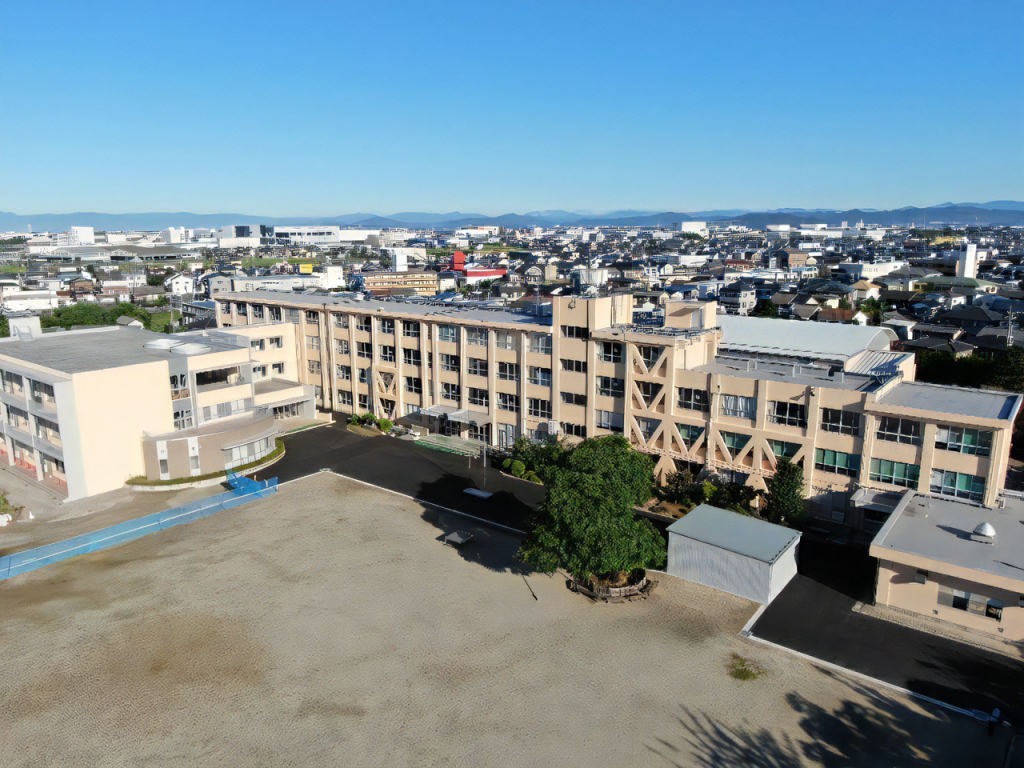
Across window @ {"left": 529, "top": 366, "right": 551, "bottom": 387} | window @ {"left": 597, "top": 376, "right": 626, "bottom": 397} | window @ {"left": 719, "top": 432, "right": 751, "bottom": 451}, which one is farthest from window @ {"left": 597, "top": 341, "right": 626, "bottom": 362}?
window @ {"left": 719, "top": 432, "right": 751, "bottom": 451}

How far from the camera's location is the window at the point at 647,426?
36875 mm

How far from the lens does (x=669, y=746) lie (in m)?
18.2

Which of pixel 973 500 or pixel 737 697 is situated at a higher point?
pixel 973 500

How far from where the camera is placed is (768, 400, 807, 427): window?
31.9 meters

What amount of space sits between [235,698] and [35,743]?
4.93m

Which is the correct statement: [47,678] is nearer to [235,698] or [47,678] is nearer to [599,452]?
[235,698]

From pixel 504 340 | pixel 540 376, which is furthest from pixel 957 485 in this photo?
pixel 504 340

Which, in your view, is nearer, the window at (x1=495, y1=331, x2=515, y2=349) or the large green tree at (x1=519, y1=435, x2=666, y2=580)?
the large green tree at (x1=519, y1=435, x2=666, y2=580)

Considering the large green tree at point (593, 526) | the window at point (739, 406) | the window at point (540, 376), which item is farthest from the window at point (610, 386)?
the large green tree at point (593, 526)

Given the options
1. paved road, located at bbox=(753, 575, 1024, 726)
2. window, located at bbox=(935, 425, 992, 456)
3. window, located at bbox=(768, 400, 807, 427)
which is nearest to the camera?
paved road, located at bbox=(753, 575, 1024, 726)

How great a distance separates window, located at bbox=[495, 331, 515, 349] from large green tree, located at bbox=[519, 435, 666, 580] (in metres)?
16.5

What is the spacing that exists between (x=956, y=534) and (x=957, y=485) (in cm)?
400

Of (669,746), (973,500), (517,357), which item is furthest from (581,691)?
(517,357)

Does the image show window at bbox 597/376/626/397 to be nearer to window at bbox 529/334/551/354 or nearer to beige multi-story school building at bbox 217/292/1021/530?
beige multi-story school building at bbox 217/292/1021/530
